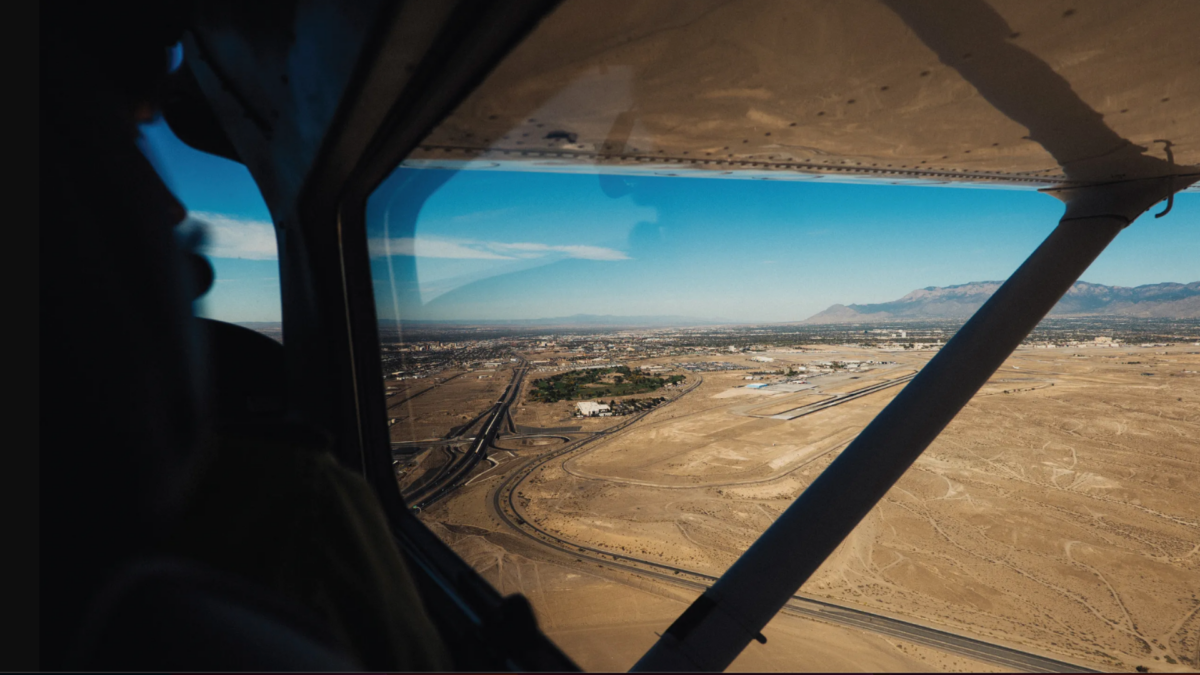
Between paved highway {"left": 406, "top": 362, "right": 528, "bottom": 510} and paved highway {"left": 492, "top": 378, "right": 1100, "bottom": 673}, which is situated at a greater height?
paved highway {"left": 406, "top": 362, "right": 528, "bottom": 510}

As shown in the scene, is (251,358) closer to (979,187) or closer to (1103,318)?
(979,187)

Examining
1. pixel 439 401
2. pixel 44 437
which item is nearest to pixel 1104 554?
pixel 439 401

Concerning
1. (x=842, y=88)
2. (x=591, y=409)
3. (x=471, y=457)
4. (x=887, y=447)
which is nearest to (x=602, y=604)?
(x=471, y=457)

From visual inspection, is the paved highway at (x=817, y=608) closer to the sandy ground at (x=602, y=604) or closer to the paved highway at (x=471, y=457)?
the sandy ground at (x=602, y=604)

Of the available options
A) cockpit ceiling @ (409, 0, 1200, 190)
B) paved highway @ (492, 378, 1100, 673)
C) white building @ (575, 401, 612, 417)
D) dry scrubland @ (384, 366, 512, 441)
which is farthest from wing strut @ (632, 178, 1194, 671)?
white building @ (575, 401, 612, 417)

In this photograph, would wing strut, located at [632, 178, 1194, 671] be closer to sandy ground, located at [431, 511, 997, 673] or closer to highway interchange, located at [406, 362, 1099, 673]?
sandy ground, located at [431, 511, 997, 673]

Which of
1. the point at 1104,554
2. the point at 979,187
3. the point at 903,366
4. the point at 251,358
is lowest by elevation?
the point at 1104,554
